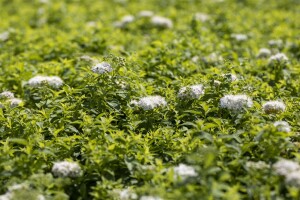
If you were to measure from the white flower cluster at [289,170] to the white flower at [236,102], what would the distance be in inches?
33.1

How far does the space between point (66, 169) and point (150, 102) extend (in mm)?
1148

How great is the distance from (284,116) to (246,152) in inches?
25.2

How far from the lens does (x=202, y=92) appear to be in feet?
15.4

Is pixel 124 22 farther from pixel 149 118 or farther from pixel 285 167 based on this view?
pixel 285 167

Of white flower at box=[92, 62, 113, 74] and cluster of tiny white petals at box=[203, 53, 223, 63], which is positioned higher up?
cluster of tiny white petals at box=[203, 53, 223, 63]

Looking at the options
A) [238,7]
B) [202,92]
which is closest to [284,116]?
[202,92]

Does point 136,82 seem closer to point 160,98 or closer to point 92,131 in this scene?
point 160,98

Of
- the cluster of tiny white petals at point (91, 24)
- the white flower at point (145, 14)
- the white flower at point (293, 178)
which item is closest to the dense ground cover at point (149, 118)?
the white flower at point (293, 178)

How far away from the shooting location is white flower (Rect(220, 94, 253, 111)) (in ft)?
14.4

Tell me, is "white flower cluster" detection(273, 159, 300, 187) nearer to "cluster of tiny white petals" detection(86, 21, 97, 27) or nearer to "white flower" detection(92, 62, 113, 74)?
"white flower" detection(92, 62, 113, 74)

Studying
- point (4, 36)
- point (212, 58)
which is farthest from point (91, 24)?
point (212, 58)

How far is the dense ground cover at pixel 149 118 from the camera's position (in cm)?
364

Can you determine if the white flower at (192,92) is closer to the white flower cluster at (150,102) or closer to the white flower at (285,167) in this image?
the white flower cluster at (150,102)

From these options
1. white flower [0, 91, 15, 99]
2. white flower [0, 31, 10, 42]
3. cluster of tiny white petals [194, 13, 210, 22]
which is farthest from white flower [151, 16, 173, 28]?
white flower [0, 91, 15, 99]
